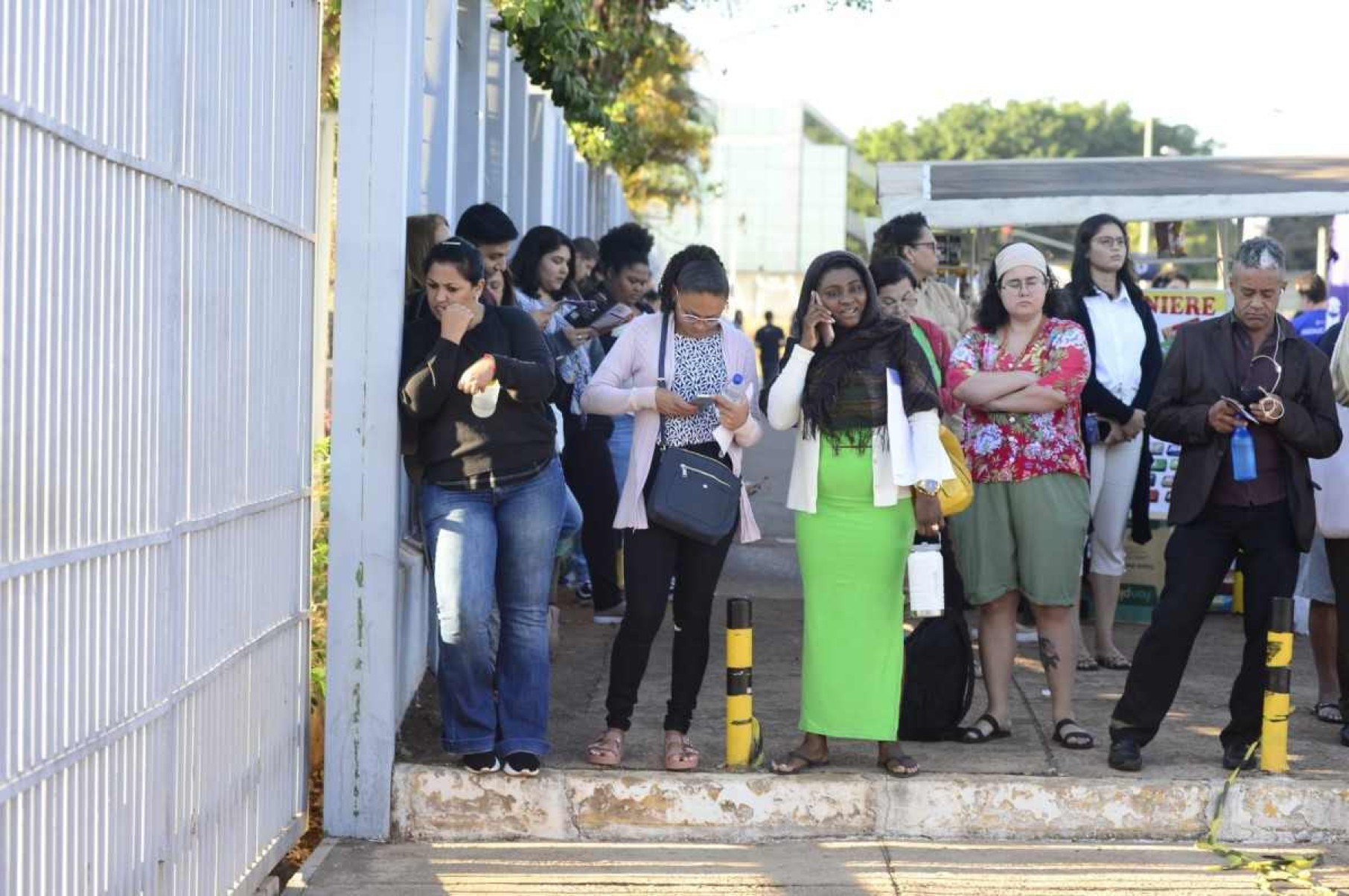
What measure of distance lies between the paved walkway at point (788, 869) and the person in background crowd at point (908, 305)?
189cm

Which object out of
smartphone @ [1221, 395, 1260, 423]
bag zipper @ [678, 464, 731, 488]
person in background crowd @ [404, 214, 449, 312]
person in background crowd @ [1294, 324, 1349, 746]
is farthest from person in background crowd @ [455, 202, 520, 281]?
person in background crowd @ [1294, 324, 1349, 746]

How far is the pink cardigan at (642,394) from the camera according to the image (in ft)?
21.8

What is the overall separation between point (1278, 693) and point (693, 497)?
2195 millimetres

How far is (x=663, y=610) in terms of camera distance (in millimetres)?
6730

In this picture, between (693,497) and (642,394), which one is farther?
(642,394)

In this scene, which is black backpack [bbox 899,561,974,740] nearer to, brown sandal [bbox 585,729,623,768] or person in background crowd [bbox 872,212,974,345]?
brown sandal [bbox 585,729,623,768]

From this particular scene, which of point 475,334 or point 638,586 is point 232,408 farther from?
point 638,586

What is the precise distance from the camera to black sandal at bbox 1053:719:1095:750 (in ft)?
23.4

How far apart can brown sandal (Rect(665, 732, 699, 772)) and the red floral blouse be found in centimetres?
155

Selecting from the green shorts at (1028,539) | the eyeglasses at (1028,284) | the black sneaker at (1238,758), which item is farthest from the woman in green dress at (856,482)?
the black sneaker at (1238,758)

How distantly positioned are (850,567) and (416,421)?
1578 millimetres

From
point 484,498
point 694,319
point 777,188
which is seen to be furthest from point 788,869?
point 777,188

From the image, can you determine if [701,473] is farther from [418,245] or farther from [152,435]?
[152,435]

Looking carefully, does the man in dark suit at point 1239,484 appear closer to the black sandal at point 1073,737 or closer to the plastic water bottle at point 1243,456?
the plastic water bottle at point 1243,456
